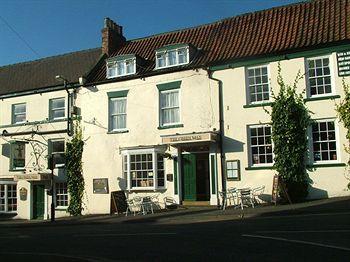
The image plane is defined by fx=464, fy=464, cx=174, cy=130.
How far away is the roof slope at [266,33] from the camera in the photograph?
70.7 ft

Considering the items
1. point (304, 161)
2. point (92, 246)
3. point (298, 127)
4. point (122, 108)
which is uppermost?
point (122, 108)

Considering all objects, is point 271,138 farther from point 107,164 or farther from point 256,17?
point 107,164

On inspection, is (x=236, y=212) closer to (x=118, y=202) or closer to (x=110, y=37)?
(x=118, y=202)

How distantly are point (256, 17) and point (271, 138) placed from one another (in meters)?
7.34

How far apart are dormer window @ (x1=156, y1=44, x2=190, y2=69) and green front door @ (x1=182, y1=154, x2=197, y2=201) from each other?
16.2 feet

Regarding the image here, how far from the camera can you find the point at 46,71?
30.5 meters

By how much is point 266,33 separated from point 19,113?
16.2 meters

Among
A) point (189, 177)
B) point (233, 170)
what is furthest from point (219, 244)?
point (189, 177)

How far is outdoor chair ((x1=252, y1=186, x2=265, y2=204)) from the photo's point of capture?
21.3 metres

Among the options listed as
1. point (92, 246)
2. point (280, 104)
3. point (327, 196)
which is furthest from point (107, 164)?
point (92, 246)

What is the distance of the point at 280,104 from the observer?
21.1 m

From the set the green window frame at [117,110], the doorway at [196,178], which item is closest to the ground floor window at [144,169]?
the doorway at [196,178]

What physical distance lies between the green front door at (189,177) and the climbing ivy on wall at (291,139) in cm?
424

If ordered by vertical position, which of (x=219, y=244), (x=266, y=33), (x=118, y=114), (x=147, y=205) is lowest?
(x=219, y=244)
